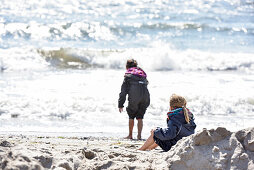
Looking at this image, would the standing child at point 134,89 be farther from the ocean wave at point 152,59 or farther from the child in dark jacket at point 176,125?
the ocean wave at point 152,59

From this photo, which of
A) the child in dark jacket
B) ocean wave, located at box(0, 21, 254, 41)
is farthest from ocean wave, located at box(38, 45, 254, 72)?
the child in dark jacket

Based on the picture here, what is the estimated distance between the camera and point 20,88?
1215 cm

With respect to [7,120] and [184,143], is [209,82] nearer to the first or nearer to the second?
[7,120]

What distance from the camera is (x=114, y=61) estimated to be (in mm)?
18406

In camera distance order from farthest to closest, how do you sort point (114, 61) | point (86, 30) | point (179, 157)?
1. point (86, 30)
2. point (114, 61)
3. point (179, 157)

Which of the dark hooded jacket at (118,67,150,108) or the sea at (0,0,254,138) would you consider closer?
the dark hooded jacket at (118,67,150,108)

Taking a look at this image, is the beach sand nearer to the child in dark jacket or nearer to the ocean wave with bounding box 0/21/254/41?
the child in dark jacket

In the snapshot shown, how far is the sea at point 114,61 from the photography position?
975 centimetres

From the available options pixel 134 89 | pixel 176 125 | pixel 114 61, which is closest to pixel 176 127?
pixel 176 125

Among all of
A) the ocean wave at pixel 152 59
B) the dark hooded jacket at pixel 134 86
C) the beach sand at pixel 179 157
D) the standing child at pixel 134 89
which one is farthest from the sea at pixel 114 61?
the beach sand at pixel 179 157

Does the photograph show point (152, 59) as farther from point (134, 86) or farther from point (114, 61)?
point (134, 86)

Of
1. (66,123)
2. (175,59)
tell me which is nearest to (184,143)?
(66,123)

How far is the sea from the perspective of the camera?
975 centimetres

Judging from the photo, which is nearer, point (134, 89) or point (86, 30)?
point (134, 89)
